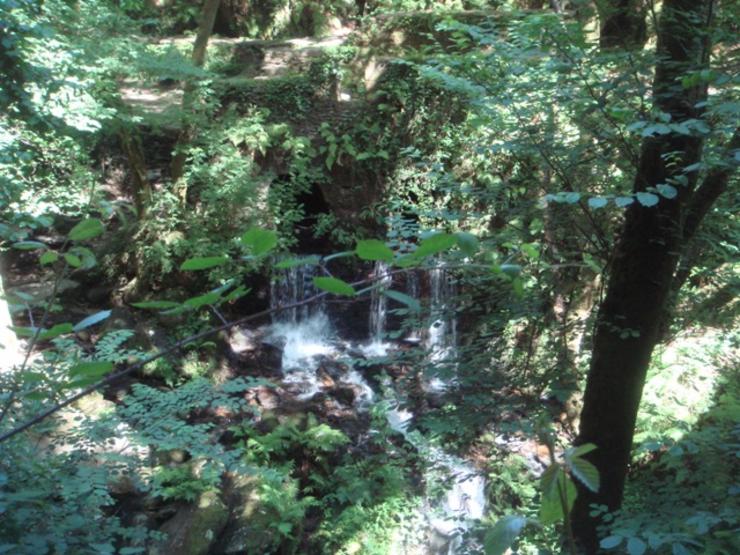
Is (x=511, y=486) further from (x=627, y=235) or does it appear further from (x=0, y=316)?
(x=0, y=316)

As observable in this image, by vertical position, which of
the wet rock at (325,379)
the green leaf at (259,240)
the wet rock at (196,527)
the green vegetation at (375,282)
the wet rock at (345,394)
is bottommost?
the wet rock at (345,394)

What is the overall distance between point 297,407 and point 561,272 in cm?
512

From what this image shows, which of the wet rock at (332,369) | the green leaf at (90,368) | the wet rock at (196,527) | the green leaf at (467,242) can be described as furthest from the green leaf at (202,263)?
the wet rock at (332,369)

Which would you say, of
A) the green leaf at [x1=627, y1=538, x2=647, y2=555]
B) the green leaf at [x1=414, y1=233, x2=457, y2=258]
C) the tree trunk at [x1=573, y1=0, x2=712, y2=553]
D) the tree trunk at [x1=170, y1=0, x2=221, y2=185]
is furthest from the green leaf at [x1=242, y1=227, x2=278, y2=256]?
the tree trunk at [x1=170, y1=0, x2=221, y2=185]

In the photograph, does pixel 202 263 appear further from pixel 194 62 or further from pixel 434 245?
pixel 194 62

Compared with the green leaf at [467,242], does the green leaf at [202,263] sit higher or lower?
lower

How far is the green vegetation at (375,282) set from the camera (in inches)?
83.2

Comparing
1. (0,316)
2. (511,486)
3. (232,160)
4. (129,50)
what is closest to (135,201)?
(232,160)

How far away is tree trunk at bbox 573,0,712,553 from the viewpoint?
2.37 metres

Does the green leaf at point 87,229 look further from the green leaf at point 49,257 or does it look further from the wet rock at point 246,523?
the wet rock at point 246,523

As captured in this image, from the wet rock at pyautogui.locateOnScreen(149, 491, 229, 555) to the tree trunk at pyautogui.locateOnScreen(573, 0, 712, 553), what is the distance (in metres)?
4.04

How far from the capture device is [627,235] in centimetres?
264

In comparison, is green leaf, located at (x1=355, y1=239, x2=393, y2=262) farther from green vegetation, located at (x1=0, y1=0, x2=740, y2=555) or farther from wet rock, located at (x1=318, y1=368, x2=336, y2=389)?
wet rock, located at (x1=318, y1=368, x2=336, y2=389)

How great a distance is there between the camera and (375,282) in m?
1.75
